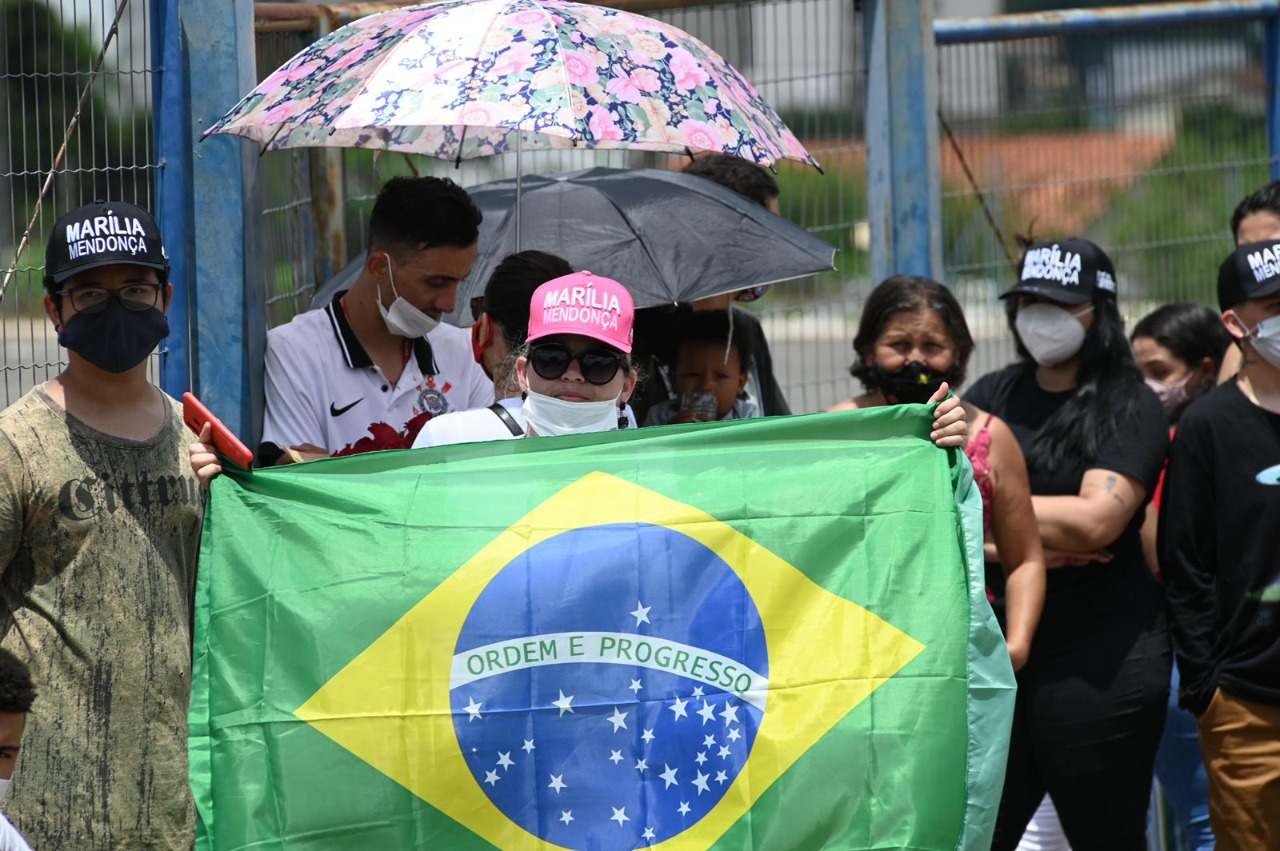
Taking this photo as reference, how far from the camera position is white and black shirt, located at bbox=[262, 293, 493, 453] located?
470cm

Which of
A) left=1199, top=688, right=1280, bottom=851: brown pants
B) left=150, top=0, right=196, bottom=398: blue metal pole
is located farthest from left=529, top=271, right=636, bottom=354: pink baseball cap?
left=1199, top=688, right=1280, bottom=851: brown pants

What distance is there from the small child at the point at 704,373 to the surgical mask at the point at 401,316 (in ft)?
3.01

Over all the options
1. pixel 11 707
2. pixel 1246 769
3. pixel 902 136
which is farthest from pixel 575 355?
pixel 902 136

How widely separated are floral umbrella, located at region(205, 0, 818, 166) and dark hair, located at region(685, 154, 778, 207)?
1049 mm

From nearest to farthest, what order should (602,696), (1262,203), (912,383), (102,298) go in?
(602,696), (102,298), (912,383), (1262,203)

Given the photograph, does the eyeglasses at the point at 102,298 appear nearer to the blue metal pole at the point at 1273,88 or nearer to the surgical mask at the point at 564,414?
the surgical mask at the point at 564,414

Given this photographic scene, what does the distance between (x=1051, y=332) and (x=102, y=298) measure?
261 centimetres

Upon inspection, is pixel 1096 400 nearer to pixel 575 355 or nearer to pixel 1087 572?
pixel 1087 572

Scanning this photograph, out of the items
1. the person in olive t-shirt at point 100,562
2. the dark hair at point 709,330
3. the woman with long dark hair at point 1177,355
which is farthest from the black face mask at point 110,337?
the woman with long dark hair at point 1177,355

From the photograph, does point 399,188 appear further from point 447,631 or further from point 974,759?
point 974,759

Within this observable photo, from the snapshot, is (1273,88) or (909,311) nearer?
(909,311)

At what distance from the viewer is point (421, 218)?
4746 mm

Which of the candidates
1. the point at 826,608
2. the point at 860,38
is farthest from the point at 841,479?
the point at 860,38

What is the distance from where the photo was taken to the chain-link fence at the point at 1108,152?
7227 millimetres
